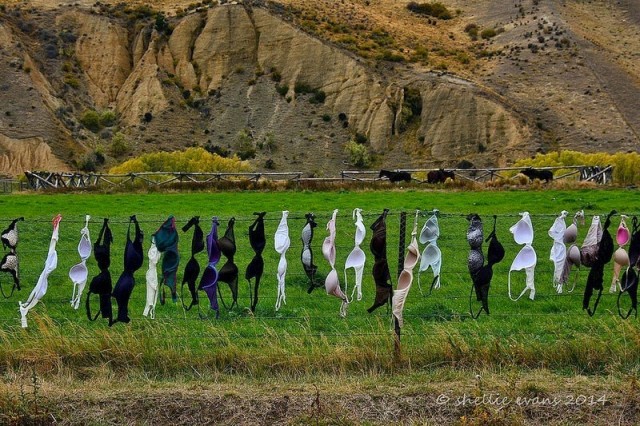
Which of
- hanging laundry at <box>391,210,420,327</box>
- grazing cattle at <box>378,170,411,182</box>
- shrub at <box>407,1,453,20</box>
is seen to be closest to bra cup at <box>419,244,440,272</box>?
hanging laundry at <box>391,210,420,327</box>

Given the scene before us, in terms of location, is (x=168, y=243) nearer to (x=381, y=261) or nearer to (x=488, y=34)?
(x=381, y=261)

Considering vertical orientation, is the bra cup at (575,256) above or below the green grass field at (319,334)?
above

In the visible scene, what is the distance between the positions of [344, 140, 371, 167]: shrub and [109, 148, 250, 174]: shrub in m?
12.2

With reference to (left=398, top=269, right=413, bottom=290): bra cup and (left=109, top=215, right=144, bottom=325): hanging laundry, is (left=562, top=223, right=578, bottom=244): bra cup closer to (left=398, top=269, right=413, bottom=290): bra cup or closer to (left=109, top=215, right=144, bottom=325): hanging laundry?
(left=398, top=269, right=413, bottom=290): bra cup

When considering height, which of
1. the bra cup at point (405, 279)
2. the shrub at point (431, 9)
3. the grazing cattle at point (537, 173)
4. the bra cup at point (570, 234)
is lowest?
the bra cup at point (405, 279)

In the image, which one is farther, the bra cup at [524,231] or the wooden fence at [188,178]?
the wooden fence at [188,178]

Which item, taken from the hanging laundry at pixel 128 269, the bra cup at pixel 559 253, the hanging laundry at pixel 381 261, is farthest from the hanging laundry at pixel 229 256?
the bra cup at pixel 559 253

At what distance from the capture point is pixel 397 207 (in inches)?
1194

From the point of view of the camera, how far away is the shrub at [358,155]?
69188mm

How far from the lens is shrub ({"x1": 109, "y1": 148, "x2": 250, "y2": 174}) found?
→ 189ft

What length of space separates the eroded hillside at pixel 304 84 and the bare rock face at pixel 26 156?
0.95 feet

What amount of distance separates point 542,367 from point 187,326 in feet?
18.9

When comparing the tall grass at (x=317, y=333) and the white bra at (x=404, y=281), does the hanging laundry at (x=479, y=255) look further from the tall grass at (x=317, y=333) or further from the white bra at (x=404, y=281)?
the white bra at (x=404, y=281)

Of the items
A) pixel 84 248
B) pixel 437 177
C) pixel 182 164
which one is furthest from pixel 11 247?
pixel 182 164
